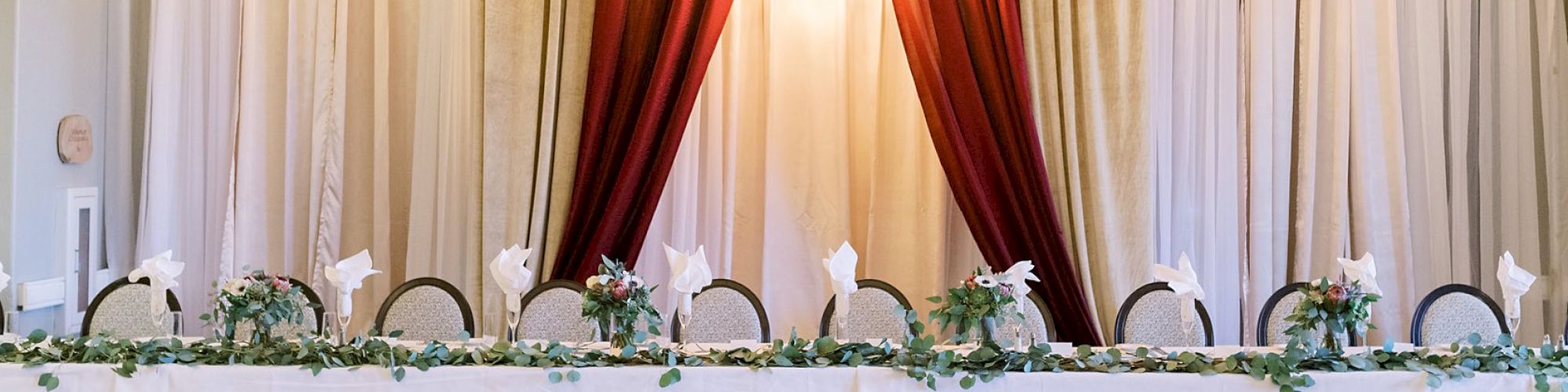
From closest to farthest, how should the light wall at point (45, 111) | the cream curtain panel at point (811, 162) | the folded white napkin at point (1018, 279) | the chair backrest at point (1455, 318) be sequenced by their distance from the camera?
1. the folded white napkin at point (1018, 279)
2. the chair backrest at point (1455, 318)
3. the light wall at point (45, 111)
4. the cream curtain panel at point (811, 162)

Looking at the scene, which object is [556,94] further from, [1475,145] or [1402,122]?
[1475,145]

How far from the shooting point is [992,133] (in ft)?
16.8

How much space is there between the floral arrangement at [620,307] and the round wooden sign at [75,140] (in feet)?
9.19

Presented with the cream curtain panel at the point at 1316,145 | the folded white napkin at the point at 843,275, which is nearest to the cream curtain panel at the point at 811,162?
the cream curtain panel at the point at 1316,145

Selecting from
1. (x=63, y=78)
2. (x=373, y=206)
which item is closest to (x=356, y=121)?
(x=373, y=206)

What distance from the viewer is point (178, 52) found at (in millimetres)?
5348

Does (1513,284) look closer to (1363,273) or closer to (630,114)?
(1363,273)

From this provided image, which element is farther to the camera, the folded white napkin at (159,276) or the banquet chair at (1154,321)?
the banquet chair at (1154,321)

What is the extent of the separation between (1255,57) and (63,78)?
485 cm

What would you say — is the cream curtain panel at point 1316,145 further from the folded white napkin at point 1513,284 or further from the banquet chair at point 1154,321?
the folded white napkin at point 1513,284

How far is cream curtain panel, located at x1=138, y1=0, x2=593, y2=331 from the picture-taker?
5.22 m

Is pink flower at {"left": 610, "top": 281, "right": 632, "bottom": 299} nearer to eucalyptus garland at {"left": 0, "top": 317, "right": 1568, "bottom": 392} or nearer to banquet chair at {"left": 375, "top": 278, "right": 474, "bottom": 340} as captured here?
eucalyptus garland at {"left": 0, "top": 317, "right": 1568, "bottom": 392}

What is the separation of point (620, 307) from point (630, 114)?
1.86m

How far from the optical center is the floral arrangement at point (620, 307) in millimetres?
3459
